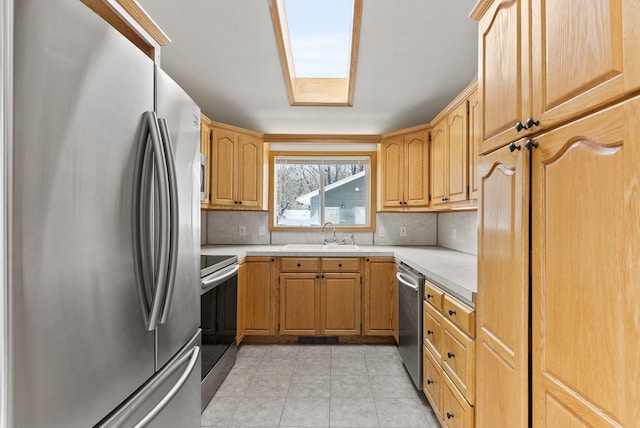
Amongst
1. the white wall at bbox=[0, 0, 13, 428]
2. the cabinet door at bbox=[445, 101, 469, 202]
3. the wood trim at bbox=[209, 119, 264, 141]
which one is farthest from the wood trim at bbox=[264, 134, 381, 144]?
the white wall at bbox=[0, 0, 13, 428]

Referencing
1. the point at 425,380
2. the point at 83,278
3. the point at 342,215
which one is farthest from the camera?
the point at 342,215

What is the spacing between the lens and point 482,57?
1.40 meters

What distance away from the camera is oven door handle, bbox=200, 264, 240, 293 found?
189 centimetres

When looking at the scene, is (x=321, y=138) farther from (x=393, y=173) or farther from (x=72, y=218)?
(x=72, y=218)

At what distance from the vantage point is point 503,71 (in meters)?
1.19

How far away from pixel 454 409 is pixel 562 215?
4.02 ft

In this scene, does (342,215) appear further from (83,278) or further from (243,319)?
(83,278)

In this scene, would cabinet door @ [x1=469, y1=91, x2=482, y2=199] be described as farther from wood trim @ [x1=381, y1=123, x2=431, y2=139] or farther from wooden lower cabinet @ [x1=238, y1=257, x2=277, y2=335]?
wooden lower cabinet @ [x1=238, y1=257, x2=277, y2=335]

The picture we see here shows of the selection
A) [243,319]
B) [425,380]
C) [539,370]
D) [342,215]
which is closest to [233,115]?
[342,215]

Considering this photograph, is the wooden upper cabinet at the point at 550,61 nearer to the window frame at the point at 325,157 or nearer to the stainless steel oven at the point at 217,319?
the stainless steel oven at the point at 217,319

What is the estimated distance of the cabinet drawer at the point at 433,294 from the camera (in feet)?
6.02

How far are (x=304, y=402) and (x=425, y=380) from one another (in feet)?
2.65

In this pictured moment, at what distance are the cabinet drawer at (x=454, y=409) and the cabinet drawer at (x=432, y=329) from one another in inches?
7.1

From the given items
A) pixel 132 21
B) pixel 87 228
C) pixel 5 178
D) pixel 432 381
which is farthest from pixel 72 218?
pixel 432 381
